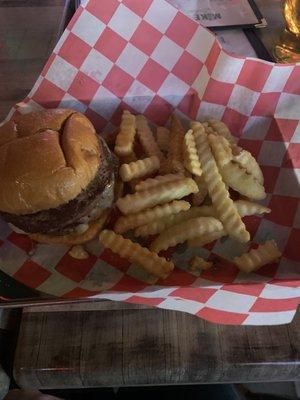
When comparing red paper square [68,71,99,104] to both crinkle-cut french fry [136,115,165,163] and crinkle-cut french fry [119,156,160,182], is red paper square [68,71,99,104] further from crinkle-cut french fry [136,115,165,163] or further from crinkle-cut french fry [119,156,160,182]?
crinkle-cut french fry [119,156,160,182]

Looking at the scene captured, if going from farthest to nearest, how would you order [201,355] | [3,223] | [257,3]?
[257,3], [3,223], [201,355]

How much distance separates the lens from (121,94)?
1858 millimetres

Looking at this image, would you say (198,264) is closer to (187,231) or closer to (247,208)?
(187,231)

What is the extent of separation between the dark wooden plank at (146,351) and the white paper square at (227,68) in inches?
34.9

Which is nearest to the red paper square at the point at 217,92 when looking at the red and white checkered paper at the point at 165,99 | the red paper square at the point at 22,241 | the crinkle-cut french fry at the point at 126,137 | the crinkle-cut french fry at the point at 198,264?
the red and white checkered paper at the point at 165,99

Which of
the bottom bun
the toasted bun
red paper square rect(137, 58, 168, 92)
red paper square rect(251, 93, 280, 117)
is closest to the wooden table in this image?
the bottom bun

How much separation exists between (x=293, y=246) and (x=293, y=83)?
58 centimetres

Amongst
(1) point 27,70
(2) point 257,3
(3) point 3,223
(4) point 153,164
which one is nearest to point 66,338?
(3) point 3,223

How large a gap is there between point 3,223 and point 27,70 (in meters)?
1.06

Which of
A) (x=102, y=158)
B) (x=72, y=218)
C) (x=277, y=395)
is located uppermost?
(x=102, y=158)

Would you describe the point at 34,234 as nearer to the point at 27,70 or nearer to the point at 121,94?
the point at 121,94

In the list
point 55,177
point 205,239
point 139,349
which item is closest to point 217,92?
point 205,239

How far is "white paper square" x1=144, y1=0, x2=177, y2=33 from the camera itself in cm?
177

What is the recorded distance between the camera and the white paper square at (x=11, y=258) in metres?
1.47
